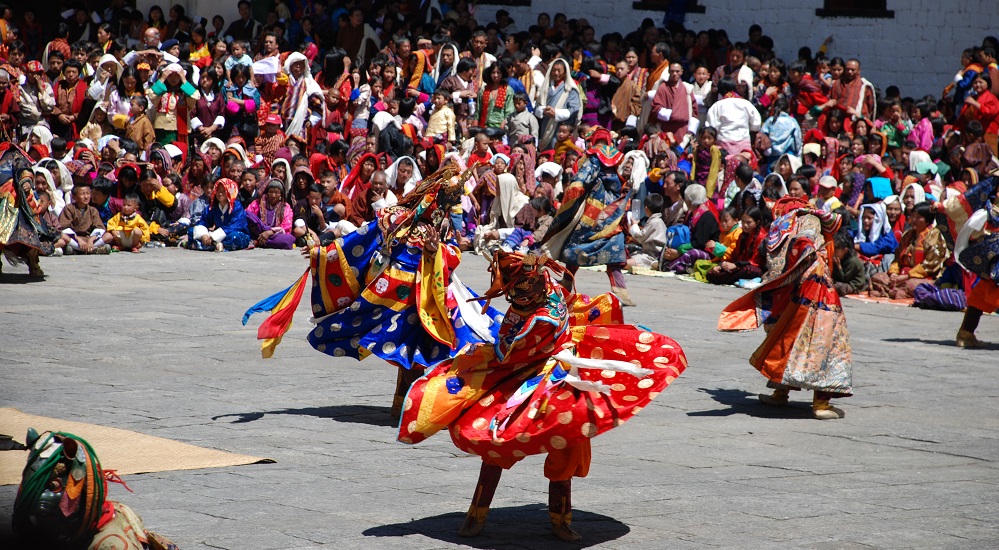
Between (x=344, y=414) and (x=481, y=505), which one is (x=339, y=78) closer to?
(x=344, y=414)

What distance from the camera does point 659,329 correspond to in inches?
424

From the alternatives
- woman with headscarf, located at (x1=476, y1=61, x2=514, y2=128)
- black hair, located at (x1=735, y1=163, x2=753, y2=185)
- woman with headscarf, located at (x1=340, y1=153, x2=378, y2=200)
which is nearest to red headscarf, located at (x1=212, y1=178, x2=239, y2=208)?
woman with headscarf, located at (x1=340, y1=153, x2=378, y2=200)

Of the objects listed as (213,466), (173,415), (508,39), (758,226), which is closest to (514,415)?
(213,466)

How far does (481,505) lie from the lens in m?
5.03

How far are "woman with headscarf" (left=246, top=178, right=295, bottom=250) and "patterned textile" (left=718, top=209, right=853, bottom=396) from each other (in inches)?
319

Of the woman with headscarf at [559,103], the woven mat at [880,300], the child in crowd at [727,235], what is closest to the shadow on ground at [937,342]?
the woven mat at [880,300]

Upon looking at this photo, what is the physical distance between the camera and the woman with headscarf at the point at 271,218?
49.7 feet

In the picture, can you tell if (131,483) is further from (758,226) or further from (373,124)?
(373,124)

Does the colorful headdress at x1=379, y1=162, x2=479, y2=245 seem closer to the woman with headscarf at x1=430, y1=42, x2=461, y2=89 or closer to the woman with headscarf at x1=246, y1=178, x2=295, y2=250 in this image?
the woman with headscarf at x1=246, y1=178, x2=295, y2=250

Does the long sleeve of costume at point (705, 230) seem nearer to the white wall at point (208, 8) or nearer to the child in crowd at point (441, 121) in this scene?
the child in crowd at point (441, 121)

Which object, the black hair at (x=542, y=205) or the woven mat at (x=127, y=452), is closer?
the woven mat at (x=127, y=452)

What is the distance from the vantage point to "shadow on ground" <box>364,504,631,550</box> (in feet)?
16.5

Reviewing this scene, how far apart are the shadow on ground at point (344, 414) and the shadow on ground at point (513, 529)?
75.4 inches

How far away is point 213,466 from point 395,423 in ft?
4.67
